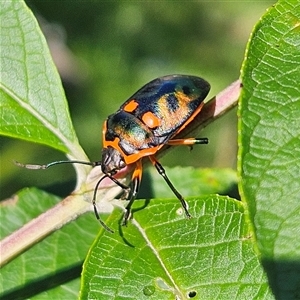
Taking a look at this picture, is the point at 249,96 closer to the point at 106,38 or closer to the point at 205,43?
the point at 106,38

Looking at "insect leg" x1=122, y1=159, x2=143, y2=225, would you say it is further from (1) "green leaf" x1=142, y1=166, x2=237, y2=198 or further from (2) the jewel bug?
(1) "green leaf" x1=142, y1=166, x2=237, y2=198

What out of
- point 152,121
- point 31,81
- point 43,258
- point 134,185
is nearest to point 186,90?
point 152,121

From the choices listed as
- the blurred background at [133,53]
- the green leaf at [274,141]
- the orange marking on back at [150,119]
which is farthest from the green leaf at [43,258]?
the blurred background at [133,53]

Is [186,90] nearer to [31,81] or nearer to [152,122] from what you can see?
[152,122]

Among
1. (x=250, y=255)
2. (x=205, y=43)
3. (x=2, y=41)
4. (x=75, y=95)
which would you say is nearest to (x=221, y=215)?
(x=250, y=255)

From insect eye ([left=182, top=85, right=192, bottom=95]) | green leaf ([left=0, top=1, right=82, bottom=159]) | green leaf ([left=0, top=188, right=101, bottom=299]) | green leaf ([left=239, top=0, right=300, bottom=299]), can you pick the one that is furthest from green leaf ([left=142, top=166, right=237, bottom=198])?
green leaf ([left=239, top=0, right=300, bottom=299])
